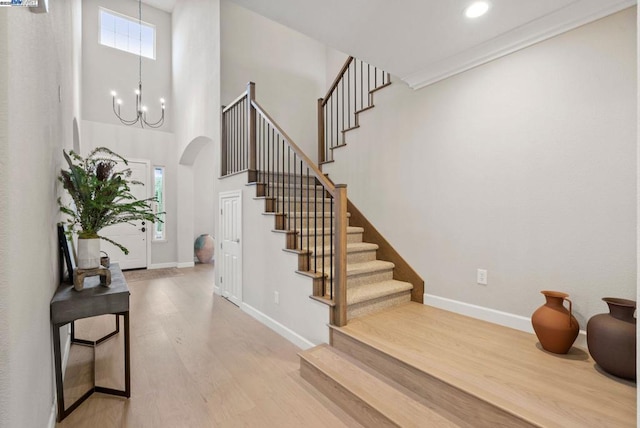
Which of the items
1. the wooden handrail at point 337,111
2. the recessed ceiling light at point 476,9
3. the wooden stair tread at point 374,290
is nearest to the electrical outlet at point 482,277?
the wooden stair tread at point 374,290

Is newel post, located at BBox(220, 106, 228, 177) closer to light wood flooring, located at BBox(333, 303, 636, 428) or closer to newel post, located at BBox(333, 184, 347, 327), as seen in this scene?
newel post, located at BBox(333, 184, 347, 327)

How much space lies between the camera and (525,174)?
242 cm

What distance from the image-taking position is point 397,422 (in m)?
1.62

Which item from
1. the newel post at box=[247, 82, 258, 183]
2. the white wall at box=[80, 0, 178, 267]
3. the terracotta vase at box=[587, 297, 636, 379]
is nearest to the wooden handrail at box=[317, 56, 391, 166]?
the newel post at box=[247, 82, 258, 183]

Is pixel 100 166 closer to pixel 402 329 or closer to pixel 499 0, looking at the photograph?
pixel 402 329

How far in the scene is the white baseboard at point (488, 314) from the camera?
2.39 metres

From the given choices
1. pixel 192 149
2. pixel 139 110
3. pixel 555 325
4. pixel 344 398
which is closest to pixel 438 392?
pixel 344 398

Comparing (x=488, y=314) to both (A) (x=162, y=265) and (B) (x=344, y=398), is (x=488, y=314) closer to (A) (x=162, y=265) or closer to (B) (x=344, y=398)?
(B) (x=344, y=398)

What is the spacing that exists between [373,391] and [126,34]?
8108 millimetres

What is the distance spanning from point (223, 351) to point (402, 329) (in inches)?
63.3

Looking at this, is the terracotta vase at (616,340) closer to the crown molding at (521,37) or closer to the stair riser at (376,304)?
the stair riser at (376,304)

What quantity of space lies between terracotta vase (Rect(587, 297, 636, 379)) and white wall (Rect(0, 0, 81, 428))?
2.79 m

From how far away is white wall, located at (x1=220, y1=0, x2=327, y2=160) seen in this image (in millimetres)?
4977

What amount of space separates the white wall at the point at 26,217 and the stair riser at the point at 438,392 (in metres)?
1.82
